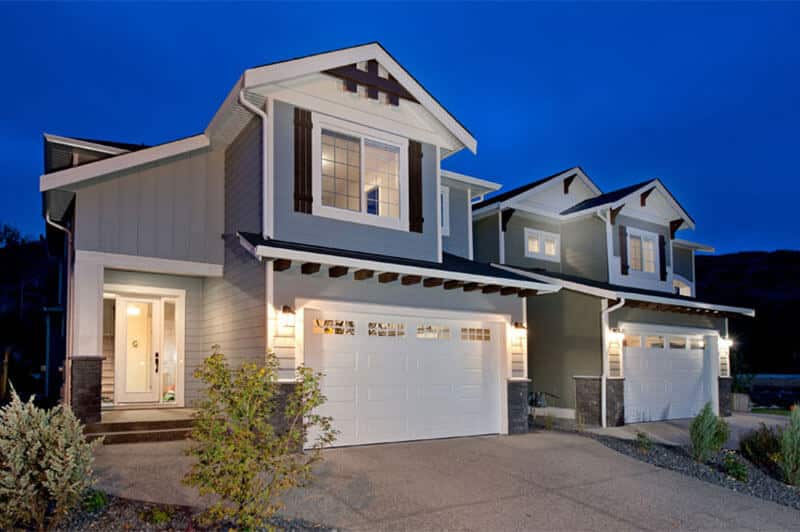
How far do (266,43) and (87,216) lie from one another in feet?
482

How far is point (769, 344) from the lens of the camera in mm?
35750

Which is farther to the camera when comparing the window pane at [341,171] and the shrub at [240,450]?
the window pane at [341,171]

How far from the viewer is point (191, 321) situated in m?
11.7

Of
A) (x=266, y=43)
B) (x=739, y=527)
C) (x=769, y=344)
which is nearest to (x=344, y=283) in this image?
(x=739, y=527)

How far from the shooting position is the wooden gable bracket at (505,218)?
54.0 ft

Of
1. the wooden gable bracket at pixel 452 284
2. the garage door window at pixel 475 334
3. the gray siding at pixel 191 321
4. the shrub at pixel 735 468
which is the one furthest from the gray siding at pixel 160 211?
the shrub at pixel 735 468

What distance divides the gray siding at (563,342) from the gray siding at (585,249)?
217 cm

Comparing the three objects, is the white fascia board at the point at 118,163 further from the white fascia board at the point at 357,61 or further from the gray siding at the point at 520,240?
the gray siding at the point at 520,240

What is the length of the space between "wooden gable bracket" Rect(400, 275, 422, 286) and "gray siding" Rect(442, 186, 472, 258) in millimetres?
3805

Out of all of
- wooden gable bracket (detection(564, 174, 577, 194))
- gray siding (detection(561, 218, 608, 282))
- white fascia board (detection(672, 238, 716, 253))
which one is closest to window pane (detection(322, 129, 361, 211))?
gray siding (detection(561, 218, 608, 282))

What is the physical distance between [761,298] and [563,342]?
34266mm

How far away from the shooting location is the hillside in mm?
34594

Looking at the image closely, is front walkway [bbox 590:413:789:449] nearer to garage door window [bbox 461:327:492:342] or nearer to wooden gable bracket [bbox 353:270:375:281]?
garage door window [bbox 461:327:492:342]

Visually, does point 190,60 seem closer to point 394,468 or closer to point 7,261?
point 7,261
